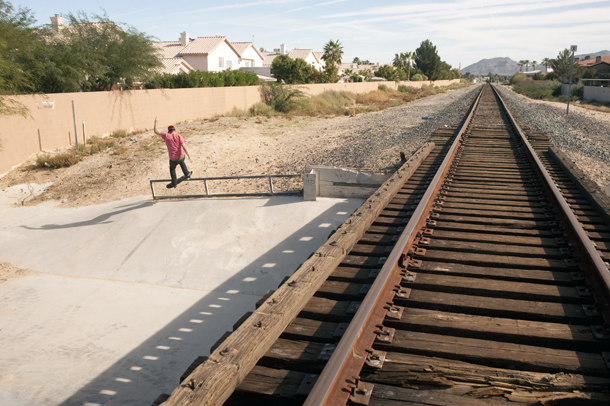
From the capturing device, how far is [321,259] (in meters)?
4.42

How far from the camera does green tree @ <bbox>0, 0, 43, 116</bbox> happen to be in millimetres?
17453

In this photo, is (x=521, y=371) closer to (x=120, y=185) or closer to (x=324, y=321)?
(x=324, y=321)

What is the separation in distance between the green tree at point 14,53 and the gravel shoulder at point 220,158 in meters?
2.57

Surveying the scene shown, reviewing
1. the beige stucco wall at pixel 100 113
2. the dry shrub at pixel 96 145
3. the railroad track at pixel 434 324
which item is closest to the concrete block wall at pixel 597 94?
the beige stucco wall at pixel 100 113

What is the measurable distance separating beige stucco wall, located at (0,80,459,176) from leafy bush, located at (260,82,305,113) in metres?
2.48

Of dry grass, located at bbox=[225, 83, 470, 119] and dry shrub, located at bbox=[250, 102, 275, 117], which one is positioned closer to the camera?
dry shrub, located at bbox=[250, 102, 275, 117]

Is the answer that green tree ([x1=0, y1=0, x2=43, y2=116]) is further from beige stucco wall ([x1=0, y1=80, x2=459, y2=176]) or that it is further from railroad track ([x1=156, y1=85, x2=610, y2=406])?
railroad track ([x1=156, y1=85, x2=610, y2=406])

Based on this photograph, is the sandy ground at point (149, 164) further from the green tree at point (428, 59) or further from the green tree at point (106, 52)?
the green tree at point (428, 59)

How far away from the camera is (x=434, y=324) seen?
11.6 ft

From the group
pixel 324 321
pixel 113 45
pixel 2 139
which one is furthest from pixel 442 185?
pixel 113 45

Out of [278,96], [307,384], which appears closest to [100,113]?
[278,96]

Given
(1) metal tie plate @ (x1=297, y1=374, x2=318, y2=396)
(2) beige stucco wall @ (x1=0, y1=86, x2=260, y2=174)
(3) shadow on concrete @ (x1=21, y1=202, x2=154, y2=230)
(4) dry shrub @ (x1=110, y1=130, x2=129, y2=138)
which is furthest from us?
(4) dry shrub @ (x1=110, y1=130, x2=129, y2=138)

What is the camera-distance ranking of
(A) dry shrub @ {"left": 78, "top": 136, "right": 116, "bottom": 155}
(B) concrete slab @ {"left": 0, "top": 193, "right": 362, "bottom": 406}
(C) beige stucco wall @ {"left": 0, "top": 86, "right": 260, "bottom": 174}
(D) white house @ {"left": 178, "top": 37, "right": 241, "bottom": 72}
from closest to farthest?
(B) concrete slab @ {"left": 0, "top": 193, "right": 362, "bottom": 406} → (C) beige stucco wall @ {"left": 0, "top": 86, "right": 260, "bottom": 174} → (A) dry shrub @ {"left": 78, "top": 136, "right": 116, "bottom": 155} → (D) white house @ {"left": 178, "top": 37, "right": 241, "bottom": 72}

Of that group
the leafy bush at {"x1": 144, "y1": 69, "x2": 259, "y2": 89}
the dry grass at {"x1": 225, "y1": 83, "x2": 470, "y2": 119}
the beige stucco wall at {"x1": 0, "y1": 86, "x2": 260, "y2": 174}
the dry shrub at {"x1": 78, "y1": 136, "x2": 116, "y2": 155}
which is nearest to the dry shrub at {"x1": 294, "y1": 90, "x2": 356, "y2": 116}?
the dry grass at {"x1": 225, "y1": 83, "x2": 470, "y2": 119}
